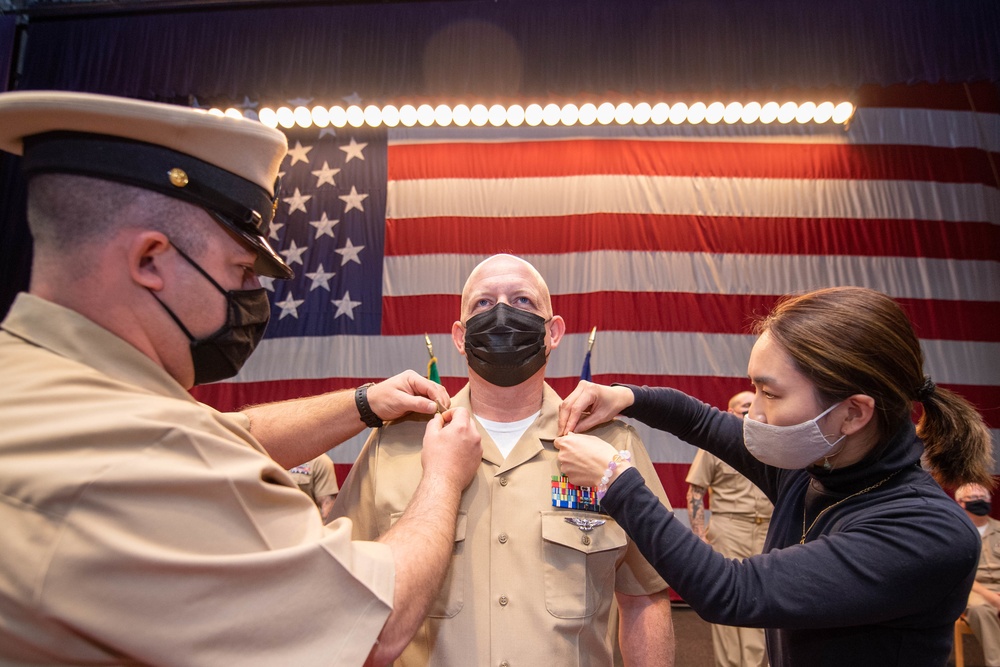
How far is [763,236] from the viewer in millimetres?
6340

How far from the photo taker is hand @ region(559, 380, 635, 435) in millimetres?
1811

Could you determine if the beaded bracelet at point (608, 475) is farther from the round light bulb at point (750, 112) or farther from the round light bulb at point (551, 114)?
the round light bulb at point (750, 112)

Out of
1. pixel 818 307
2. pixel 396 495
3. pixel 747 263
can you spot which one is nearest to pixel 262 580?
pixel 396 495

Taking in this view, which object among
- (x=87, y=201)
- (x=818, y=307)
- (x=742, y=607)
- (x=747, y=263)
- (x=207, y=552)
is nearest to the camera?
(x=207, y=552)

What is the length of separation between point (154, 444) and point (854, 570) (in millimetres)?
1418

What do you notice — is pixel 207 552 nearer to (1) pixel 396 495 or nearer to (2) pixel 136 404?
(2) pixel 136 404

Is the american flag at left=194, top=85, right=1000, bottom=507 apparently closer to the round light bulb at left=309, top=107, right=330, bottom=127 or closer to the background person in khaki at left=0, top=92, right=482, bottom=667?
the round light bulb at left=309, top=107, right=330, bottom=127

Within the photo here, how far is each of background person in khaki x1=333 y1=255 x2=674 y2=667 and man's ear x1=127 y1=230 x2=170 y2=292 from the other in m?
0.94

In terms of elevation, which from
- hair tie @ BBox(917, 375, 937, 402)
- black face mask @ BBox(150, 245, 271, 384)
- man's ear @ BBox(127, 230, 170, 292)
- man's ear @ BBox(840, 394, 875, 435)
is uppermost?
man's ear @ BBox(127, 230, 170, 292)

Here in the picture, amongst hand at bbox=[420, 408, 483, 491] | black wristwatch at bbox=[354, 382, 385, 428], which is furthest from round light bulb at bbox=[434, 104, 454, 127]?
hand at bbox=[420, 408, 483, 491]

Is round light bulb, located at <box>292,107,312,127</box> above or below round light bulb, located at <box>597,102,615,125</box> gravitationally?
below

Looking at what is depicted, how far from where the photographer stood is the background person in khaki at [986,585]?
4.83 meters

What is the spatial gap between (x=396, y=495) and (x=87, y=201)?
108 centimetres

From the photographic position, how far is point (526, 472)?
182 cm
